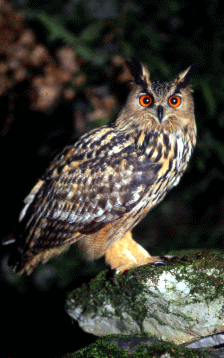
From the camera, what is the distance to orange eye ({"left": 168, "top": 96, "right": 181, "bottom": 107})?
1555 mm

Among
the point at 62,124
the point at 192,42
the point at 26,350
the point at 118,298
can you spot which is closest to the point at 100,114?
the point at 62,124

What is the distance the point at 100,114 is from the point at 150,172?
1236 mm

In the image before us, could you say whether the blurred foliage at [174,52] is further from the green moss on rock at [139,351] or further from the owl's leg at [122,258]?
the green moss on rock at [139,351]

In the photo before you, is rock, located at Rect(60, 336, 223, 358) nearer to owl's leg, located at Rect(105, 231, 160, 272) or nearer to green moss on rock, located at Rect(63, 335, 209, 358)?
green moss on rock, located at Rect(63, 335, 209, 358)

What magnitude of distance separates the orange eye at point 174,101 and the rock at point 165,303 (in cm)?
74

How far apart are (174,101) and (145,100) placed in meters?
0.14

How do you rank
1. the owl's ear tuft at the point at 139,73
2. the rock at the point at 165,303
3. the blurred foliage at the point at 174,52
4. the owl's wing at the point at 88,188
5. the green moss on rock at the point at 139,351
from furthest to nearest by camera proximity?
the blurred foliage at the point at 174,52 < the owl's ear tuft at the point at 139,73 < the owl's wing at the point at 88,188 < the rock at the point at 165,303 < the green moss on rock at the point at 139,351

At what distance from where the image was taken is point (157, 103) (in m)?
1.53

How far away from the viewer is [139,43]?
2.68 meters

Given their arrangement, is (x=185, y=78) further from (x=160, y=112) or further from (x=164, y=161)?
(x=164, y=161)

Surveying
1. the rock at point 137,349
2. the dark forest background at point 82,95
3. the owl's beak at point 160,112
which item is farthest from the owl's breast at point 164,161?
the dark forest background at point 82,95

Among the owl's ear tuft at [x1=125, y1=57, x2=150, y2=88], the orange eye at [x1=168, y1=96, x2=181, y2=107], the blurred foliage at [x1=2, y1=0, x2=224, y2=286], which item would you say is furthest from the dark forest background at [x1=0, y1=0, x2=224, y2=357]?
the orange eye at [x1=168, y1=96, x2=181, y2=107]

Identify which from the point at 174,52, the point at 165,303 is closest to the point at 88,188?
the point at 165,303

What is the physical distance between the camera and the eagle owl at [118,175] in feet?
4.94
